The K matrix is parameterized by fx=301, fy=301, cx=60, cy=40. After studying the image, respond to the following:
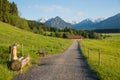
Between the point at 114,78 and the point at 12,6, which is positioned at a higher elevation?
the point at 12,6

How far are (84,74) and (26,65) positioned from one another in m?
7.19

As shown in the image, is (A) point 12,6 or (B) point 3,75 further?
(A) point 12,6

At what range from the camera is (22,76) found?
2395cm

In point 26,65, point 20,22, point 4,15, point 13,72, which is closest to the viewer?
point 13,72

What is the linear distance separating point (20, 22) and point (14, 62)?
12575 cm

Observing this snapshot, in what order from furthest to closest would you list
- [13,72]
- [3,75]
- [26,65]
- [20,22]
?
[20,22]
[26,65]
[13,72]
[3,75]

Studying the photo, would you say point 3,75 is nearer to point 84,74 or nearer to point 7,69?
point 7,69

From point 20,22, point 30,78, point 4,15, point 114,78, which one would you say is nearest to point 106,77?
point 114,78

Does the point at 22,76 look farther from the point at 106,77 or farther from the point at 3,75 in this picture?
the point at 106,77

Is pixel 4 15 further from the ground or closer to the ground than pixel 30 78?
further from the ground

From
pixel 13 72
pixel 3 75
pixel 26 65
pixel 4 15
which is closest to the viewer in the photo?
pixel 3 75

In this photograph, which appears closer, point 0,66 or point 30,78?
point 30,78

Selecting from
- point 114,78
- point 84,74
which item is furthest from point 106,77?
point 84,74

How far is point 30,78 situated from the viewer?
2305cm
